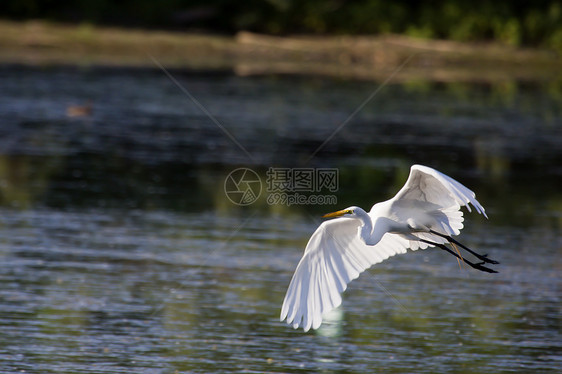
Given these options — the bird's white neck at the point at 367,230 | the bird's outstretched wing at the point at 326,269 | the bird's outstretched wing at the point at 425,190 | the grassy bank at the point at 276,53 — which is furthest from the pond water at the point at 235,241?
the grassy bank at the point at 276,53

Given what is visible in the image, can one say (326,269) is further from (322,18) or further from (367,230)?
(322,18)

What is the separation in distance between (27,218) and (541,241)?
7.82m

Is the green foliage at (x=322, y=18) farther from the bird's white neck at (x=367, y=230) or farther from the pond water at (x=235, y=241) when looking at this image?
the bird's white neck at (x=367, y=230)

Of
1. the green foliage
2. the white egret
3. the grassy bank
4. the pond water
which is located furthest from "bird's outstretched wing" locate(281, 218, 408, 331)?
the green foliage

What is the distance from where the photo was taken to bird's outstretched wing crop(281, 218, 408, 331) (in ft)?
30.2

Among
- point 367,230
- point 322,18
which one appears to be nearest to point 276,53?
point 322,18

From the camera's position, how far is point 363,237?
981cm

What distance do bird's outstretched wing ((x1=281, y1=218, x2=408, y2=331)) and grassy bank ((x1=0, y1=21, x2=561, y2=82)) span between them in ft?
91.3

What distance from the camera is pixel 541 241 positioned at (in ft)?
53.9

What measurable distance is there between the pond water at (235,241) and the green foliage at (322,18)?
46.2 feet

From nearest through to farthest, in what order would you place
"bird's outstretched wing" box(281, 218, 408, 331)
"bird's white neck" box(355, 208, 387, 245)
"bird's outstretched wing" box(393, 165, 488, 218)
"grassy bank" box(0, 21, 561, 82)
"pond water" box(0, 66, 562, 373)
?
"bird's outstretched wing" box(281, 218, 408, 331) → "bird's outstretched wing" box(393, 165, 488, 218) → "bird's white neck" box(355, 208, 387, 245) → "pond water" box(0, 66, 562, 373) → "grassy bank" box(0, 21, 561, 82)

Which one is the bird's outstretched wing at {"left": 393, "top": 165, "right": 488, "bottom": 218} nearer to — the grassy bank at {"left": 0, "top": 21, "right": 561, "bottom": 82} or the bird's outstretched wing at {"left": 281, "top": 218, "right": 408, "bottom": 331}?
the bird's outstretched wing at {"left": 281, "top": 218, "right": 408, "bottom": 331}

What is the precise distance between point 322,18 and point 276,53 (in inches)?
157

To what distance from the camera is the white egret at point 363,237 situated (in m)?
Result: 9.38
